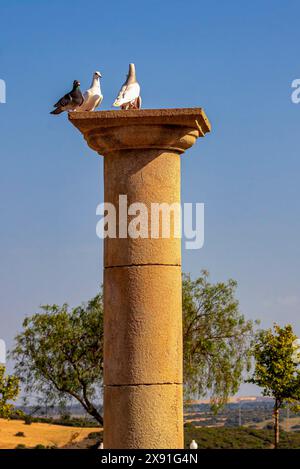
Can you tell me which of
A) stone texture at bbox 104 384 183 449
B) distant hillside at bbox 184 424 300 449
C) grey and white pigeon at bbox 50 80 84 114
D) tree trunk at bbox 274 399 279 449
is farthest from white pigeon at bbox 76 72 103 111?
distant hillside at bbox 184 424 300 449

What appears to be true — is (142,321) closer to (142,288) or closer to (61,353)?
(142,288)

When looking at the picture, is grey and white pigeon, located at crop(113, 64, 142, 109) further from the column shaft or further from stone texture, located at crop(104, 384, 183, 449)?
stone texture, located at crop(104, 384, 183, 449)

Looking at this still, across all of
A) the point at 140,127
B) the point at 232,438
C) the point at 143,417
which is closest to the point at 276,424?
the point at 232,438

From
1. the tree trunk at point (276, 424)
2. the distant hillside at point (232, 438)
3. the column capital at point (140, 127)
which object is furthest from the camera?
the distant hillside at point (232, 438)

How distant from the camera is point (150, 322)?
11.0 m

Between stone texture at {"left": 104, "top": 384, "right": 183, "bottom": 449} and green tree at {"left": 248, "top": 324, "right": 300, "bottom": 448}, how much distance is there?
978 inches

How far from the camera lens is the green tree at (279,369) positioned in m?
36.1

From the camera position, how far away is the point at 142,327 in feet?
36.1

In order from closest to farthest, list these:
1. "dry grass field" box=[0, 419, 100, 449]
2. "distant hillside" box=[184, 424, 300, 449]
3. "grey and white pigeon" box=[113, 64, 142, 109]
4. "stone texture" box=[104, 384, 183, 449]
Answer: "stone texture" box=[104, 384, 183, 449]
"grey and white pigeon" box=[113, 64, 142, 109]
"distant hillside" box=[184, 424, 300, 449]
"dry grass field" box=[0, 419, 100, 449]

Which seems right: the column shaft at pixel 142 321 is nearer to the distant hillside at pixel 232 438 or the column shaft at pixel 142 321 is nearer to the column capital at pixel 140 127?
the column capital at pixel 140 127

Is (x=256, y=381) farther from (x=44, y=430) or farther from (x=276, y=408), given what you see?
(x=44, y=430)

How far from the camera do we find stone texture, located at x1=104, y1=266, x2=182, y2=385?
36.0 feet

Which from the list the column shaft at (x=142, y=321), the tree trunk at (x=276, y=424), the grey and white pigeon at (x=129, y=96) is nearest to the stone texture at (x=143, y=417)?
the column shaft at (x=142, y=321)

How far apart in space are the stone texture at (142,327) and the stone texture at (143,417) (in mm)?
104
